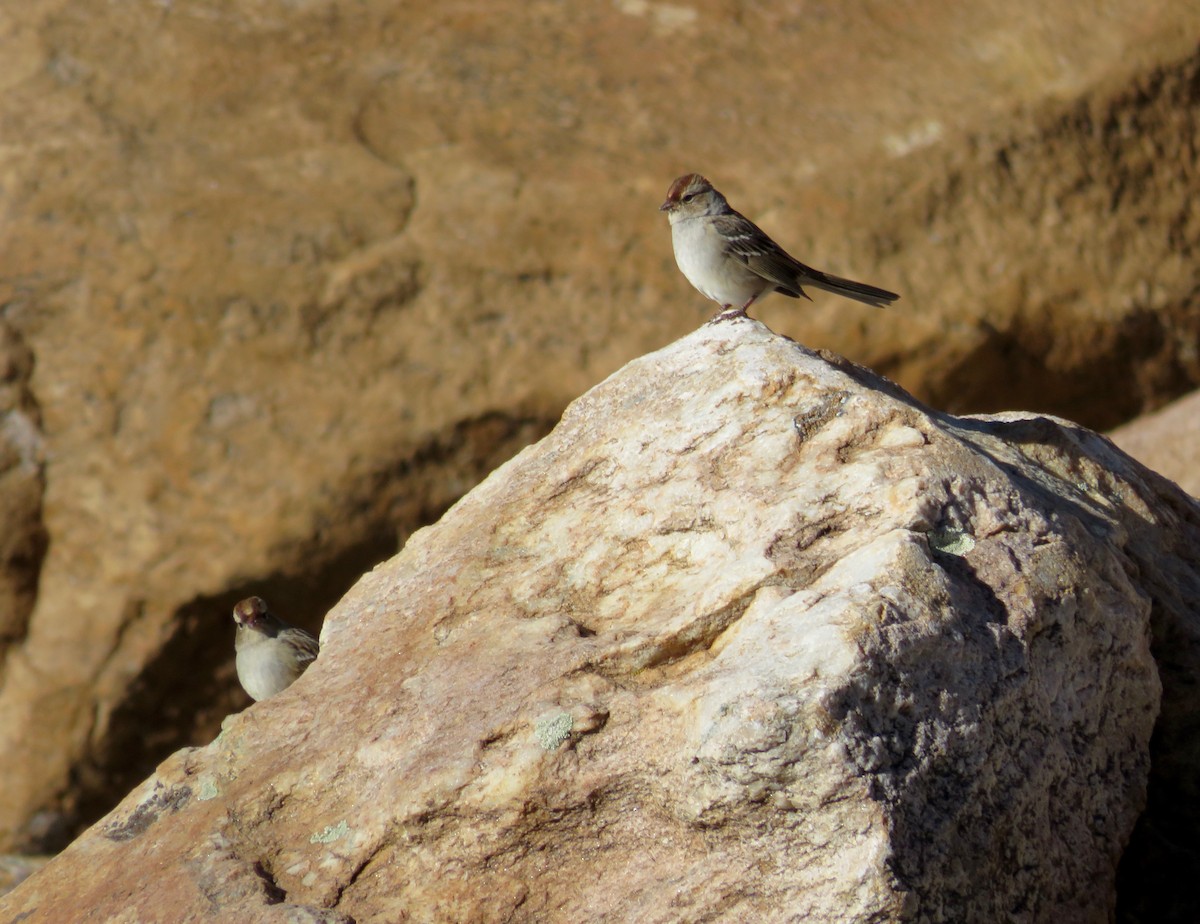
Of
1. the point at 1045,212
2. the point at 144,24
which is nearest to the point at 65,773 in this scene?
the point at 144,24

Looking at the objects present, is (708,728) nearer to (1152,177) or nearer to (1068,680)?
(1068,680)

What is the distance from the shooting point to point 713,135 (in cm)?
931

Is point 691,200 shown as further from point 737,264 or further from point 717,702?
point 717,702

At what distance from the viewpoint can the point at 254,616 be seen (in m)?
Result: 7.12

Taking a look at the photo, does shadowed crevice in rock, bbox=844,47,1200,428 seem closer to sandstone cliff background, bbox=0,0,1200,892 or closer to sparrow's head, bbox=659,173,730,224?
sandstone cliff background, bbox=0,0,1200,892

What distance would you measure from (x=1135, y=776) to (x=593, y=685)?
1608 mm

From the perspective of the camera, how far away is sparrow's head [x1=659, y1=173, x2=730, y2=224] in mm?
6746

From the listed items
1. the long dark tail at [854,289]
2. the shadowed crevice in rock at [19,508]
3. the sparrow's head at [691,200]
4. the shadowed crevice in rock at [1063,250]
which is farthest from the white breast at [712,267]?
the shadowed crevice in rock at [19,508]

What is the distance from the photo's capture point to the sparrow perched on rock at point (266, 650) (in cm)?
683

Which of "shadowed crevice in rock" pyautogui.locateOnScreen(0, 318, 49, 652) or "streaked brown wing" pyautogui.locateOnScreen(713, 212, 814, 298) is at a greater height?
"shadowed crevice in rock" pyautogui.locateOnScreen(0, 318, 49, 652)

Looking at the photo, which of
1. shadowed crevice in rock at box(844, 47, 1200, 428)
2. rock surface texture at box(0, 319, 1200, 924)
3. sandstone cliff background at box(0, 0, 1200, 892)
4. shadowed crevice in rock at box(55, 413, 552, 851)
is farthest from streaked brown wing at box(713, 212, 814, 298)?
shadowed crevice in rock at box(844, 47, 1200, 428)

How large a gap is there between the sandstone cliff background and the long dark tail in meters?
2.29

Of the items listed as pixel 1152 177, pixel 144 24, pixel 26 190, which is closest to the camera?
pixel 26 190

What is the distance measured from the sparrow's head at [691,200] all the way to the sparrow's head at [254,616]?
9.32 feet
